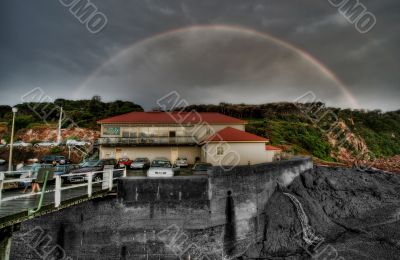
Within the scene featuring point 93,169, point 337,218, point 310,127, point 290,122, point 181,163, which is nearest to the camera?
point 337,218

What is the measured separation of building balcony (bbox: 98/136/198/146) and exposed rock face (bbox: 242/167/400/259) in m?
15.6

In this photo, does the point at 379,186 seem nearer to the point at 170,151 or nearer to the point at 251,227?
the point at 251,227

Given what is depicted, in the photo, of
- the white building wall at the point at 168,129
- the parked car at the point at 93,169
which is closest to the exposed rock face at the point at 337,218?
the parked car at the point at 93,169

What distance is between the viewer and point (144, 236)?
13477 millimetres

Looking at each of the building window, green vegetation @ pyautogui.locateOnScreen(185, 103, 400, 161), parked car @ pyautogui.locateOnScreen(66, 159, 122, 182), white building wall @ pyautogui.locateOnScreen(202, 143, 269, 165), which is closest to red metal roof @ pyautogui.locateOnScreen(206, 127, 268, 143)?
white building wall @ pyautogui.locateOnScreen(202, 143, 269, 165)

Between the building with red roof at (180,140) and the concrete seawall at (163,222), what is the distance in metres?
11.7

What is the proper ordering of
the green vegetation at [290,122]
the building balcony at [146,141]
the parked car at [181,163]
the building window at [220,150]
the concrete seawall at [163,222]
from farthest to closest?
the green vegetation at [290,122] → the building balcony at [146,141] → the parked car at [181,163] → the building window at [220,150] → the concrete seawall at [163,222]

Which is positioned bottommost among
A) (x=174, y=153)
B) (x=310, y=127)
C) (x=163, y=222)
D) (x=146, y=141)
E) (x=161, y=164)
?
(x=163, y=222)

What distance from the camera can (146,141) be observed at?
101 feet

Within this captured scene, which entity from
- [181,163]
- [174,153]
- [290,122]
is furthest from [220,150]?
[290,122]

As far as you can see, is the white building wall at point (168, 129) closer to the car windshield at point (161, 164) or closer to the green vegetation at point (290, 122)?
the car windshield at point (161, 164)

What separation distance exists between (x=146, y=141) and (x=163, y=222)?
18.0m

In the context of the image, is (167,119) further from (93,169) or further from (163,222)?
(163,222)

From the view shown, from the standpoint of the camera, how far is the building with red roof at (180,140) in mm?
27297
